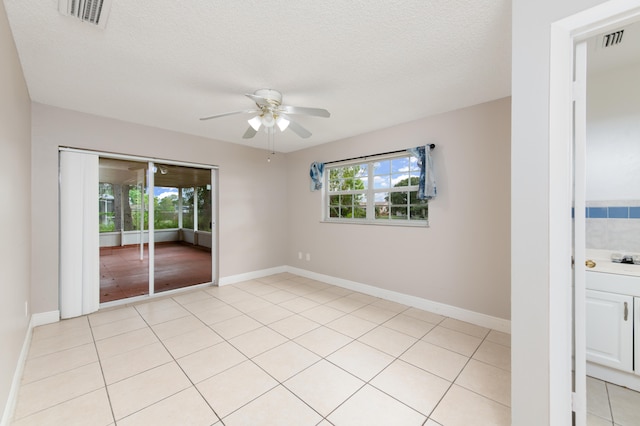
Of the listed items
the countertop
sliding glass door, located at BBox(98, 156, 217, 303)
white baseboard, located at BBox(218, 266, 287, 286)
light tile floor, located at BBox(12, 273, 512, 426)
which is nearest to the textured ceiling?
sliding glass door, located at BBox(98, 156, 217, 303)

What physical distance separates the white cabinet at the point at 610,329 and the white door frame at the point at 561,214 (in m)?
1.01

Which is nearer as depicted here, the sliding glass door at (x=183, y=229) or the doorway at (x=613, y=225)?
the doorway at (x=613, y=225)

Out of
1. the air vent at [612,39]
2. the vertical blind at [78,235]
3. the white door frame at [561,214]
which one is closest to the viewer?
the white door frame at [561,214]

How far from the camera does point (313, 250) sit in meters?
4.71

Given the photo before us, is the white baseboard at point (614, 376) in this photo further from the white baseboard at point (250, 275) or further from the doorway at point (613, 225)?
the white baseboard at point (250, 275)

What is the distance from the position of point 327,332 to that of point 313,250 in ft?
6.95

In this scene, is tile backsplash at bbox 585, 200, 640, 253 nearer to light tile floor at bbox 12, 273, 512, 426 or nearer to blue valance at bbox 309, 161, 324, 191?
light tile floor at bbox 12, 273, 512, 426

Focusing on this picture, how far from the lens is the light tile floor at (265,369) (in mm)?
1604

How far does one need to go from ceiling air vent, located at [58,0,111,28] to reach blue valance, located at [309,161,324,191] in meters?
3.21

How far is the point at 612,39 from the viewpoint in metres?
1.79

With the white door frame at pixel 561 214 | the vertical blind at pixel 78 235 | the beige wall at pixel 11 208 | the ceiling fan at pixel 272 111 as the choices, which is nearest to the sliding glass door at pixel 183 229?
the vertical blind at pixel 78 235

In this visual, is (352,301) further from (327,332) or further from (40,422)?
(40,422)

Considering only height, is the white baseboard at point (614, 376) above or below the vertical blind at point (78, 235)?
below

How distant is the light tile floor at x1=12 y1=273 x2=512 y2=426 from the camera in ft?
5.26
